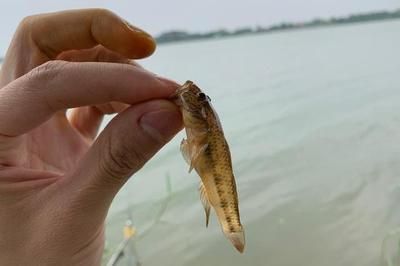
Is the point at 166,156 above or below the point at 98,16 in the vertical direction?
below

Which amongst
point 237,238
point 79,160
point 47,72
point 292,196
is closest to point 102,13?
point 47,72

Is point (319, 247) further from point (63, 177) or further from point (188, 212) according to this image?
point (63, 177)

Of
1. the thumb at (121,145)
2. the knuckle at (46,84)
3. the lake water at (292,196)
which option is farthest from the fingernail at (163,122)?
the lake water at (292,196)

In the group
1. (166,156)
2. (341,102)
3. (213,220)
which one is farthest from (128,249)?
(341,102)

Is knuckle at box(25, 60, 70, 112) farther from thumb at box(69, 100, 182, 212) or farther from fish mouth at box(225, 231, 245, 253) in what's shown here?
fish mouth at box(225, 231, 245, 253)

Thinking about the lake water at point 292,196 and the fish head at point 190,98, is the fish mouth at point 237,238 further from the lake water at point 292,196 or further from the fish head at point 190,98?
the lake water at point 292,196
